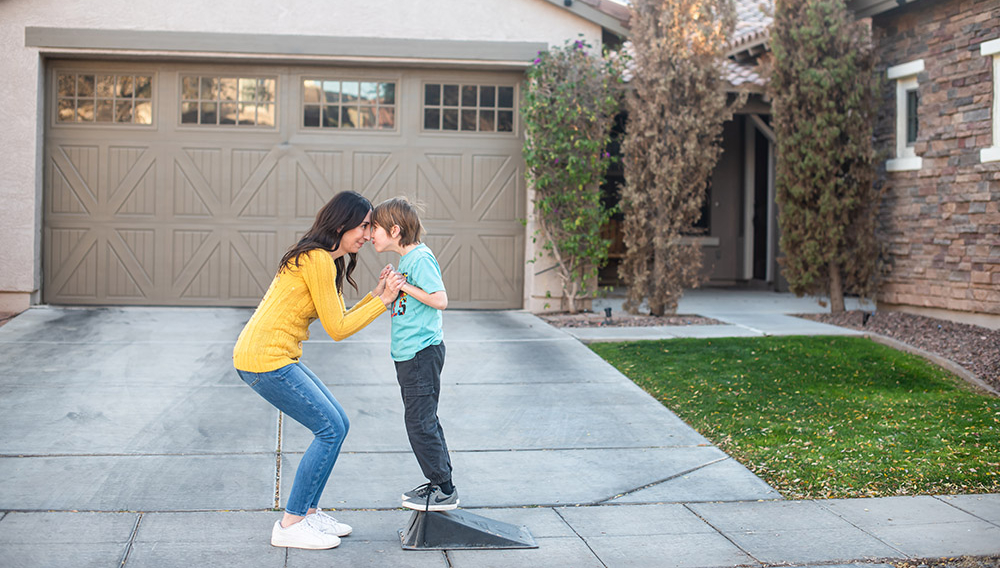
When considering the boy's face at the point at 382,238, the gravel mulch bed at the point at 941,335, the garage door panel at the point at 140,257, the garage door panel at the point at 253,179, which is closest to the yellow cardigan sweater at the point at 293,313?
the boy's face at the point at 382,238

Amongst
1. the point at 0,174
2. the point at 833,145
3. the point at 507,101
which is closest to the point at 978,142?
the point at 833,145

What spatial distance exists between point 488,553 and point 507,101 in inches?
294

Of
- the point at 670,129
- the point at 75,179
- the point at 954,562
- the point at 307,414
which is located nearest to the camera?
the point at 307,414

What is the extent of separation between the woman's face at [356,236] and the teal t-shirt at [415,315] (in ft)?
0.72

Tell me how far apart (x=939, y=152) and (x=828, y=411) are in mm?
4772

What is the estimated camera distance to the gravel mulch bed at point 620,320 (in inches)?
385

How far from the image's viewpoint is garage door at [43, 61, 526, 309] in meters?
10.3

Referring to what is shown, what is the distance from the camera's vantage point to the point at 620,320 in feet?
32.9

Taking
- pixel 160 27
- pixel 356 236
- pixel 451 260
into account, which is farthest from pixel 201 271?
pixel 356 236

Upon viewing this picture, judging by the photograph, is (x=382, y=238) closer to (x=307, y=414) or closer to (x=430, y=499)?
(x=307, y=414)

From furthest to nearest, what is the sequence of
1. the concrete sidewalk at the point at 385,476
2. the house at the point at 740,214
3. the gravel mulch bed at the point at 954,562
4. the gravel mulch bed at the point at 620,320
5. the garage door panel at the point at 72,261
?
the house at the point at 740,214, the garage door panel at the point at 72,261, the gravel mulch bed at the point at 620,320, the concrete sidewalk at the point at 385,476, the gravel mulch bed at the point at 954,562

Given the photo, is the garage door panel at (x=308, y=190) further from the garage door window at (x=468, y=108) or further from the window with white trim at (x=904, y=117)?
the window with white trim at (x=904, y=117)

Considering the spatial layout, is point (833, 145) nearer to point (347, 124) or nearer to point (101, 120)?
point (347, 124)

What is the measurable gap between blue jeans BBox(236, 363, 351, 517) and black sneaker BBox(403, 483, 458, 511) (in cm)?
40
